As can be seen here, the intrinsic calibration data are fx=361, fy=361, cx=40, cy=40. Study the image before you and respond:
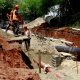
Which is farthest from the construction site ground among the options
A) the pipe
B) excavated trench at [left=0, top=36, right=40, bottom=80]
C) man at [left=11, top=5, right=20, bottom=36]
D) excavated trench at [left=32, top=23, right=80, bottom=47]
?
man at [left=11, top=5, right=20, bottom=36]

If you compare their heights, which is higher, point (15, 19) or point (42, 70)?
point (15, 19)

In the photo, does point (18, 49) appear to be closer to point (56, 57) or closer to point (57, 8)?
point (56, 57)

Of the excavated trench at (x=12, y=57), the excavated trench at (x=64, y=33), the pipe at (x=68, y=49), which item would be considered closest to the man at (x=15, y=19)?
the pipe at (x=68, y=49)

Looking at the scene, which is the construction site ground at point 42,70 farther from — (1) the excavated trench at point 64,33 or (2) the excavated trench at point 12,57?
(1) the excavated trench at point 64,33

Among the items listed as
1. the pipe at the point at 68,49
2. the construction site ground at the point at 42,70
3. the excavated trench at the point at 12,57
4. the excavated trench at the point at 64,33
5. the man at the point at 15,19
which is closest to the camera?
the construction site ground at the point at 42,70

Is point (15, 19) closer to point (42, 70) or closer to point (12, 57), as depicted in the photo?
point (12, 57)

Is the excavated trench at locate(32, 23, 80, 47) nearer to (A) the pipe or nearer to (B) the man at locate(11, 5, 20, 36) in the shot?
(A) the pipe

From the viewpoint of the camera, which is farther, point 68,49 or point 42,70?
point 68,49

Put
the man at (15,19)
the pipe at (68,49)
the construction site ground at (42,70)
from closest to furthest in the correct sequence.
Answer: the construction site ground at (42,70), the man at (15,19), the pipe at (68,49)

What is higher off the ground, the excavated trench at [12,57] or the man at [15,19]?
the man at [15,19]

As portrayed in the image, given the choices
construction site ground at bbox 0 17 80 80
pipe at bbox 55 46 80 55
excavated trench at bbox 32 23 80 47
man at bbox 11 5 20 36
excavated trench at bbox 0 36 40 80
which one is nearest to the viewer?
construction site ground at bbox 0 17 80 80

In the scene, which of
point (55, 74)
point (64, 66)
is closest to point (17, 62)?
point (55, 74)

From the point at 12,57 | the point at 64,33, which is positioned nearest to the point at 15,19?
the point at 12,57

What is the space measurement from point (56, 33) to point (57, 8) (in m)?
7.59
